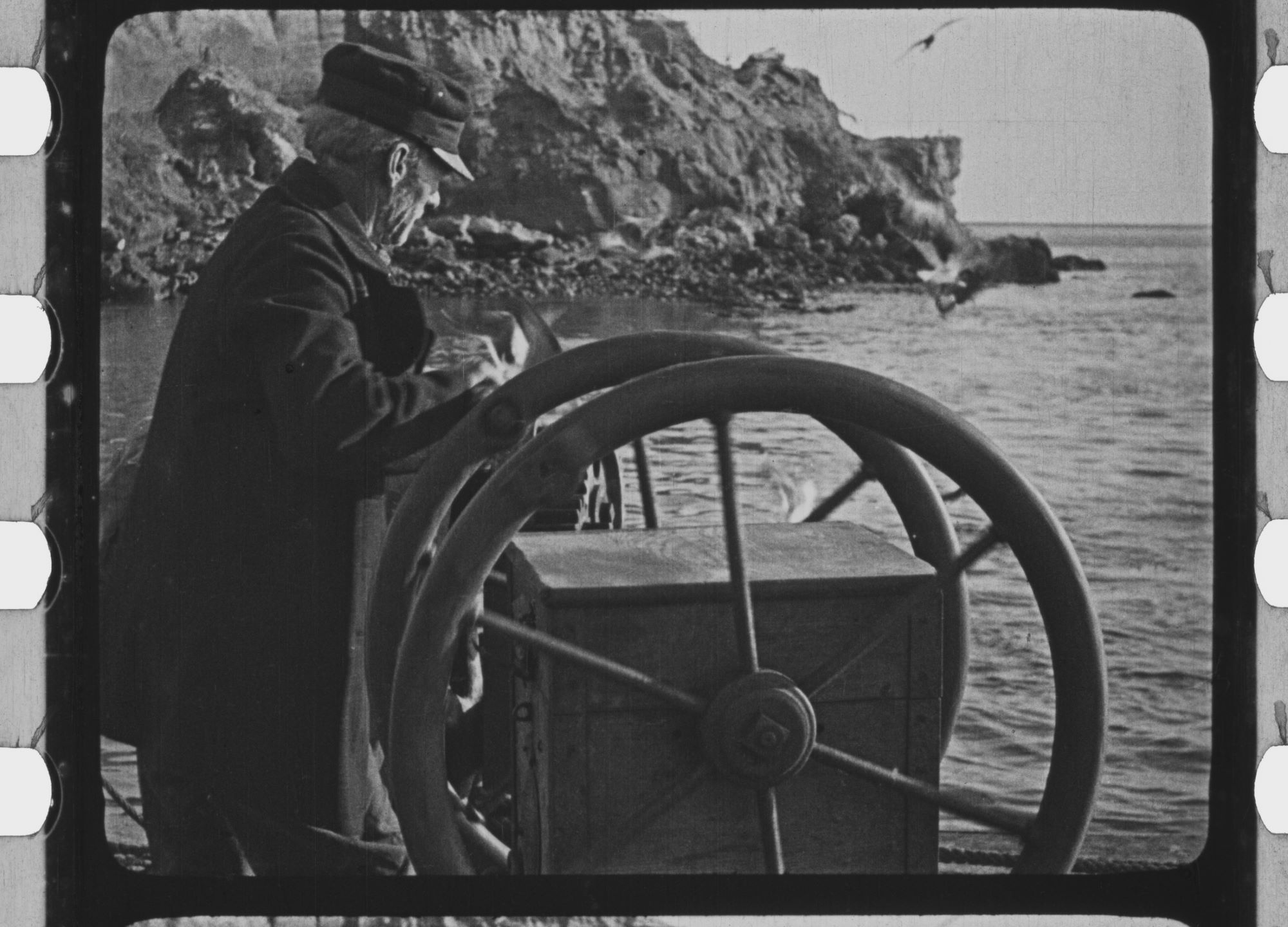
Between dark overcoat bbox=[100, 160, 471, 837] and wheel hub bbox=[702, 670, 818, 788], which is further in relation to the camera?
dark overcoat bbox=[100, 160, 471, 837]

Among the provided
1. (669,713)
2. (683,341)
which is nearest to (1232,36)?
(683,341)

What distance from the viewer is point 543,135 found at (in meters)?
1.95

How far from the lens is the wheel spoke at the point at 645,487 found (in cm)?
199

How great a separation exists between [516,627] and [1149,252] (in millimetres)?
1009

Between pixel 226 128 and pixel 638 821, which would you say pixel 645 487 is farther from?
pixel 226 128

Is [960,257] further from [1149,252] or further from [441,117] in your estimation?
[441,117]

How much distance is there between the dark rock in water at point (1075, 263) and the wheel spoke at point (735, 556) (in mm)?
574

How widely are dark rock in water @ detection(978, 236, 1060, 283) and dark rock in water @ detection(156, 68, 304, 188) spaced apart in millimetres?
959

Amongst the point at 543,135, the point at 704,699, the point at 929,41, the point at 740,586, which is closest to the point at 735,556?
the point at 740,586

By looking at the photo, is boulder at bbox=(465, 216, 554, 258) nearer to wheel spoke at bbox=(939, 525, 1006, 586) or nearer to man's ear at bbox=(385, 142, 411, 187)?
man's ear at bbox=(385, 142, 411, 187)

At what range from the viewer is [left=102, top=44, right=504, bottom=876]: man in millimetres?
1915

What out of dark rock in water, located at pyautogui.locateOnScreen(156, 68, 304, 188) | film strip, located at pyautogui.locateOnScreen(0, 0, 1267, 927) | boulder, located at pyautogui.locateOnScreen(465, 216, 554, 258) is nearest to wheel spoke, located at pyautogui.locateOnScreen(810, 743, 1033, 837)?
film strip, located at pyautogui.locateOnScreen(0, 0, 1267, 927)

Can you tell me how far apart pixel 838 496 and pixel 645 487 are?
0.89 ft

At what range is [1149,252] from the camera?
1.95m
